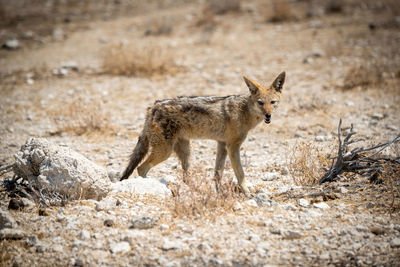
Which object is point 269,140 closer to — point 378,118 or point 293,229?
point 378,118

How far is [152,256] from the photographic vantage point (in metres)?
3.82

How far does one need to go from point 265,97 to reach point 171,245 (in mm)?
2823

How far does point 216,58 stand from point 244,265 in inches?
398

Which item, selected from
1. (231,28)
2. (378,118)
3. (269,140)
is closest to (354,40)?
(231,28)

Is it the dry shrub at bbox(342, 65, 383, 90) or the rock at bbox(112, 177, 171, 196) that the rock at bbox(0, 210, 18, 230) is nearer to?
the rock at bbox(112, 177, 171, 196)

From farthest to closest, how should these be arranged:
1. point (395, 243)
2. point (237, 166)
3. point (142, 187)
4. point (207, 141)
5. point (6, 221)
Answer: point (207, 141) → point (237, 166) → point (142, 187) → point (6, 221) → point (395, 243)

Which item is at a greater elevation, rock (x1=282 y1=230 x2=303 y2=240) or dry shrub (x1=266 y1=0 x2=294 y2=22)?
dry shrub (x1=266 y1=0 x2=294 y2=22)

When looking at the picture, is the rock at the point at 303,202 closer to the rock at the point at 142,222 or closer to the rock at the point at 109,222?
the rock at the point at 142,222

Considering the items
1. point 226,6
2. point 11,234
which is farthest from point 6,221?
point 226,6

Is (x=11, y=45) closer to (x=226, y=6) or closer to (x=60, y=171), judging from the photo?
(x=226, y=6)

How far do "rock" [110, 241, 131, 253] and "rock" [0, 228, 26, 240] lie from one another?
1039mm

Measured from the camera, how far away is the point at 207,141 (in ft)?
26.1

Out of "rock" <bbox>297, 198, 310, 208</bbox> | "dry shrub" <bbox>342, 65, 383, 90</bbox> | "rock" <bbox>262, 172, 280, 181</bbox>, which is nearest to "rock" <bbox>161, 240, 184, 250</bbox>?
"rock" <bbox>297, 198, 310, 208</bbox>

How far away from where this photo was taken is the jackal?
223 inches
